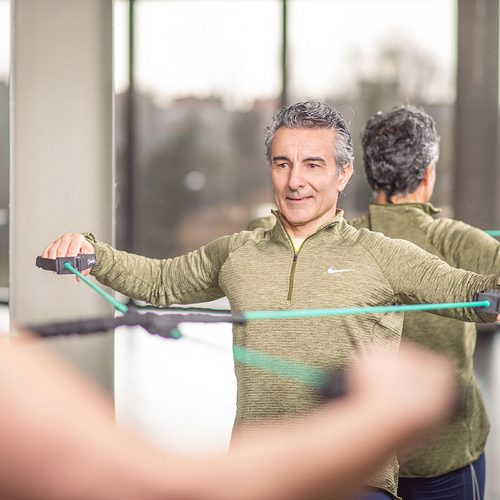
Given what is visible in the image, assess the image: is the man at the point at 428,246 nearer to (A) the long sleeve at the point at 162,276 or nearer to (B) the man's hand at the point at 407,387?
(A) the long sleeve at the point at 162,276

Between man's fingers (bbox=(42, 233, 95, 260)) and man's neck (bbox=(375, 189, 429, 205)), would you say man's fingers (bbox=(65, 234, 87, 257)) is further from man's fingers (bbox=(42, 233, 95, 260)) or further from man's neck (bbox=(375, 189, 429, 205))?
man's neck (bbox=(375, 189, 429, 205))

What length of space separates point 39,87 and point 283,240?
224 centimetres

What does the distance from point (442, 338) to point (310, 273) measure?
0.58 meters

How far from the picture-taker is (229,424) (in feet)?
15.5

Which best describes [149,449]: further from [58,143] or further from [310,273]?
[58,143]

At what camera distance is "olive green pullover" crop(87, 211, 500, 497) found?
171 cm

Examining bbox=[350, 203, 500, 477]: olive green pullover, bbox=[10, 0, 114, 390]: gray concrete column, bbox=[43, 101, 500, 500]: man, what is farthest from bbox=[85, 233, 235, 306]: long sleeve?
bbox=[10, 0, 114, 390]: gray concrete column

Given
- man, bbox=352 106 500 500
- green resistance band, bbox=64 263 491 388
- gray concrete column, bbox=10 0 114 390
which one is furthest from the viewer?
gray concrete column, bbox=10 0 114 390

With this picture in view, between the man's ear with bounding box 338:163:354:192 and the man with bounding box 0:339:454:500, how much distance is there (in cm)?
125

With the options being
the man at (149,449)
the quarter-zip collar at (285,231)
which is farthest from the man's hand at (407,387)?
the quarter-zip collar at (285,231)

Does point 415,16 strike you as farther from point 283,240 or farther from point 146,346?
point 283,240

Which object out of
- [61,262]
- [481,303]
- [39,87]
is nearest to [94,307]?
[39,87]

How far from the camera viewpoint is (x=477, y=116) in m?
7.20

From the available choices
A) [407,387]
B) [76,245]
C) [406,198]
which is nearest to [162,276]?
[76,245]
